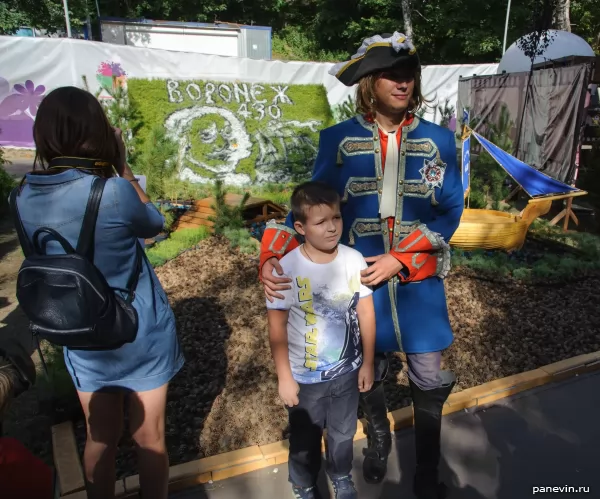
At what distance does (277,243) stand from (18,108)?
10.4 m

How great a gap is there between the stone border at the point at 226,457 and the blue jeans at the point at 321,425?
1.56 ft

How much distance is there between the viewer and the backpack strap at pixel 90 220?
154 cm

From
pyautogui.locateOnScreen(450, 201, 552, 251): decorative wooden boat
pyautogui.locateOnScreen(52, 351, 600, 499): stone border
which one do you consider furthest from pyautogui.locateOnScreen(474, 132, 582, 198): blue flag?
pyautogui.locateOnScreen(52, 351, 600, 499): stone border

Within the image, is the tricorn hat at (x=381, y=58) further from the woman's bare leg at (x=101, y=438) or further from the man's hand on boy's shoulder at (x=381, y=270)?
the woman's bare leg at (x=101, y=438)

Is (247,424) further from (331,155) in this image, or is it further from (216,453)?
(331,155)

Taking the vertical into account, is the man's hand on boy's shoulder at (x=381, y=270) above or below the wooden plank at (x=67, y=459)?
above

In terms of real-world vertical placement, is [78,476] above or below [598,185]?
below

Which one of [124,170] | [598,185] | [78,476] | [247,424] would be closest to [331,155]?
[124,170]

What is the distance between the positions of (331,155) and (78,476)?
1.88m

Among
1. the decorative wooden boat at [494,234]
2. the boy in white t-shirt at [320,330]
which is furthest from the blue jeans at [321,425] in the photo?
the decorative wooden boat at [494,234]

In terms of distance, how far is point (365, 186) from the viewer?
202 cm

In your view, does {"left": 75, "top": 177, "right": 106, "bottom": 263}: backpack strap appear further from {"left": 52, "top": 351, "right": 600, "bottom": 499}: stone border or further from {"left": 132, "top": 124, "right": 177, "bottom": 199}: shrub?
{"left": 132, "top": 124, "right": 177, "bottom": 199}: shrub

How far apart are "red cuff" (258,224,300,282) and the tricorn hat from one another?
62 cm

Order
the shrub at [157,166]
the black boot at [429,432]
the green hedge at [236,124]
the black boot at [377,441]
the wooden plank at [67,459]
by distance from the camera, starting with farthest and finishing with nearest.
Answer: the green hedge at [236,124]
the shrub at [157,166]
the black boot at [377,441]
the wooden plank at [67,459]
the black boot at [429,432]
